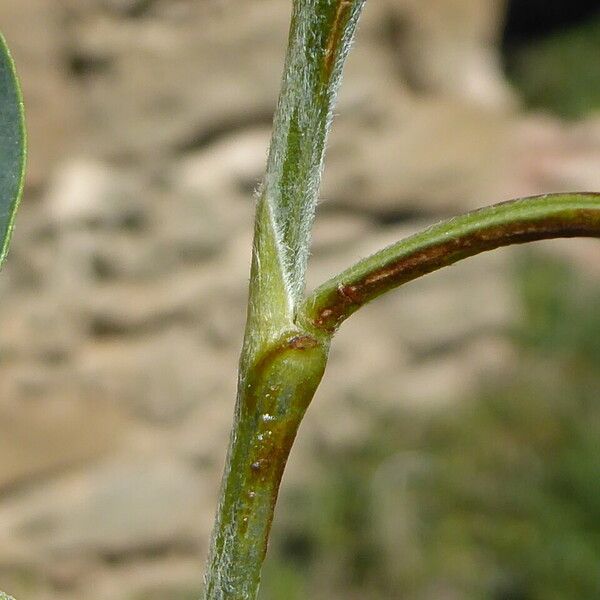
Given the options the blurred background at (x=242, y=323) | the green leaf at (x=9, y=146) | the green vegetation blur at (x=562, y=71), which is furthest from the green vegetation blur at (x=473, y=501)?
the green leaf at (x=9, y=146)

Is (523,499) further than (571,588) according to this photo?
Yes

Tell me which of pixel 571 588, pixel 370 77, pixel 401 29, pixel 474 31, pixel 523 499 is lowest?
pixel 571 588

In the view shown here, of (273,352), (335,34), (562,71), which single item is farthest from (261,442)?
(562,71)

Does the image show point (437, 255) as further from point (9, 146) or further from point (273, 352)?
point (9, 146)

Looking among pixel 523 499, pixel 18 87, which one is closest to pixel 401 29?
pixel 523 499

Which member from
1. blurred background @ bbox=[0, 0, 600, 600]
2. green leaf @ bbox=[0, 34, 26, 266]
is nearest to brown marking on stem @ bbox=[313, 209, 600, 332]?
green leaf @ bbox=[0, 34, 26, 266]

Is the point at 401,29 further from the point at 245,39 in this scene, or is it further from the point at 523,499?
the point at 523,499
